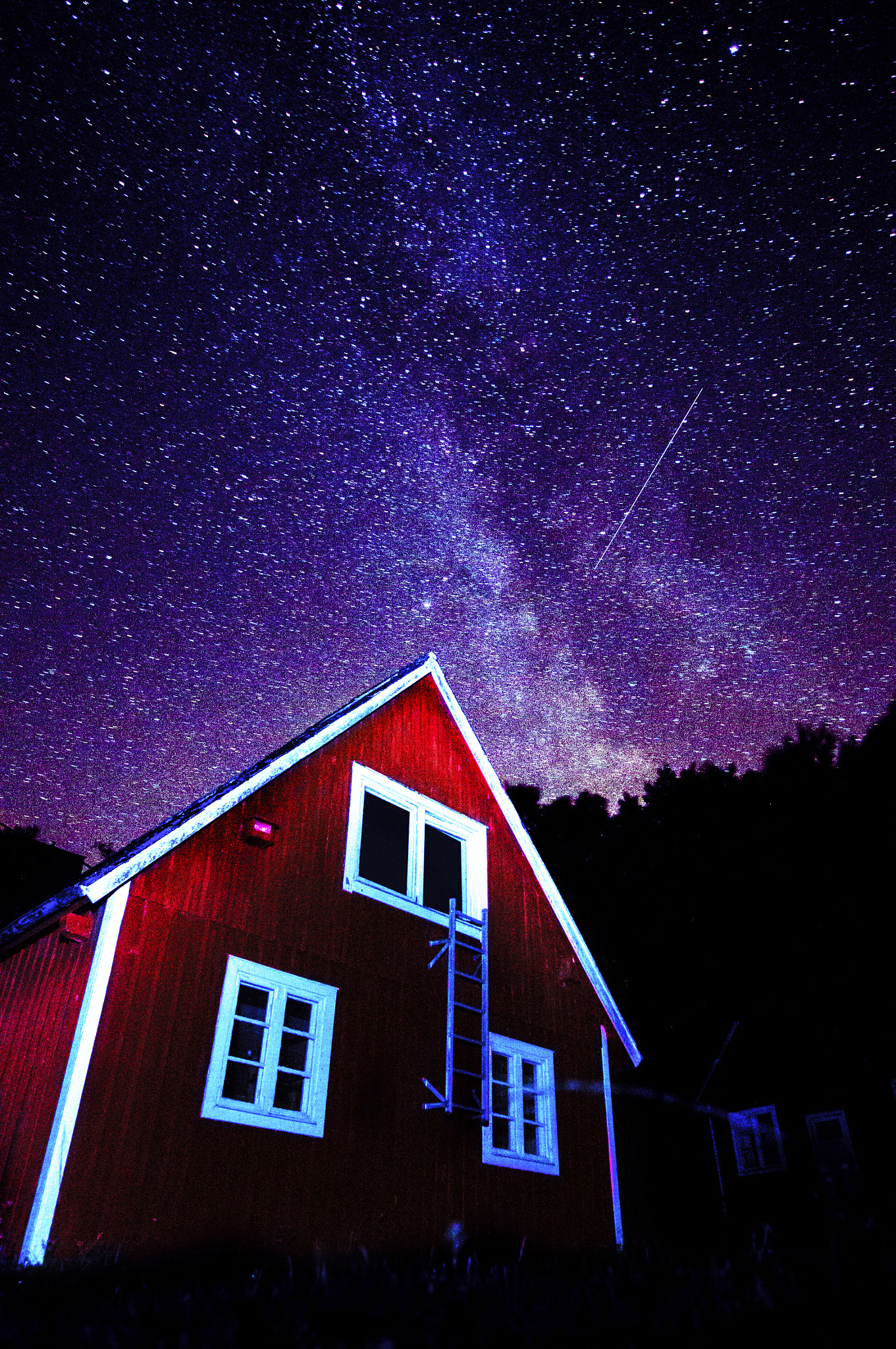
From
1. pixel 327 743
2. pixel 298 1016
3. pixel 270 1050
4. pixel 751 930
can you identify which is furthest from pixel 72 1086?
pixel 751 930

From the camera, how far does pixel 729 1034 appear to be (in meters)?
20.2

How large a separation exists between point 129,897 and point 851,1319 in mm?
7030

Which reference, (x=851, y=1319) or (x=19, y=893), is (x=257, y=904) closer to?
(x=851, y=1319)

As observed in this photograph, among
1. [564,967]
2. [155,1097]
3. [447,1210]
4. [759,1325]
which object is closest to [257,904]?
[155,1097]

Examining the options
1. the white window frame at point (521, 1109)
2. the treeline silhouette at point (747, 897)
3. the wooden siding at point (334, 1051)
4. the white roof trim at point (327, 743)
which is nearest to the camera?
the wooden siding at point (334, 1051)

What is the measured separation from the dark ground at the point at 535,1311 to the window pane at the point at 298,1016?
5.07 metres

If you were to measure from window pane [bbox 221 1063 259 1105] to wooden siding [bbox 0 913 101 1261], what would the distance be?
195 cm

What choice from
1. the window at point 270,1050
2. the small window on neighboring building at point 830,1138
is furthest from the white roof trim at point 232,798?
the small window on neighboring building at point 830,1138

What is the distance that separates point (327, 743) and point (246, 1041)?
3.73 meters

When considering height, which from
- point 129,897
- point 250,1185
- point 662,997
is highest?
point 662,997

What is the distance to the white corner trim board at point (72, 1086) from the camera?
6.63 meters

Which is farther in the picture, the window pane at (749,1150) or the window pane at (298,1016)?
the window pane at (749,1150)

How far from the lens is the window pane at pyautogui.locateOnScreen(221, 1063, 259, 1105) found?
29.9 feet

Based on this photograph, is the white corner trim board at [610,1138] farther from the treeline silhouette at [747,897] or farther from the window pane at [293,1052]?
the treeline silhouette at [747,897]
